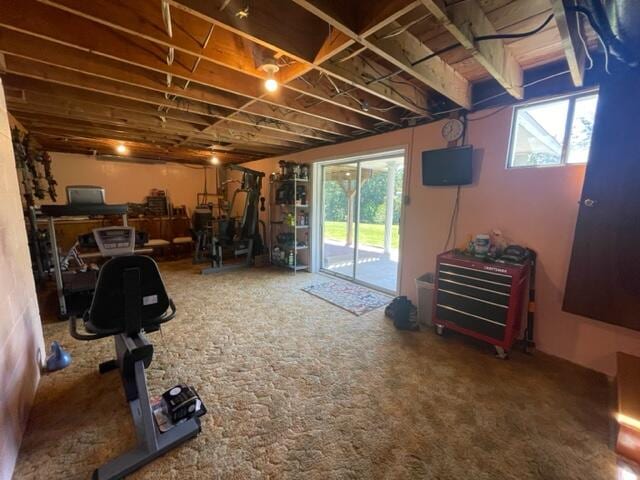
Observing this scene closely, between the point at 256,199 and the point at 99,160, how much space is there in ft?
12.6

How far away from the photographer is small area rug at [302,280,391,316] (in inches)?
132

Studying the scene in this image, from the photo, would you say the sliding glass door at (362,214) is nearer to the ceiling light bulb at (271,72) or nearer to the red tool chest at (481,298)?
the red tool chest at (481,298)

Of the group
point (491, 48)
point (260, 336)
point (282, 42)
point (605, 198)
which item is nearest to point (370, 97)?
point (491, 48)

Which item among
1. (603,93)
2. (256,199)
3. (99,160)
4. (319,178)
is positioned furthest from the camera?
(99,160)

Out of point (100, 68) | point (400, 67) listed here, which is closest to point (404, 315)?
point (400, 67)

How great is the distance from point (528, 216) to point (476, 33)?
5.43 feet

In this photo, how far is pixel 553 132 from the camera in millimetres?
2309

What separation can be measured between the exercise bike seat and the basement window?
309cm

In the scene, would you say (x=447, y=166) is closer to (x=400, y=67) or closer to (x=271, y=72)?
(x=400, y=67)

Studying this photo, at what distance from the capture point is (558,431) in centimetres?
158

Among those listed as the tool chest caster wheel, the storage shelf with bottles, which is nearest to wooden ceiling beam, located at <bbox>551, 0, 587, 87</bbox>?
the tool chest caster wheel

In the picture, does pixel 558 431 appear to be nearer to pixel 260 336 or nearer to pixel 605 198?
pixel 605 198

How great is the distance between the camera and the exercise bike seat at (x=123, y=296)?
1335mm

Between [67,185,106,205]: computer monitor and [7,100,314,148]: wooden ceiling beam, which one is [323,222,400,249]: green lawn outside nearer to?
[7,100,314,148]: wooden ceiling beam
